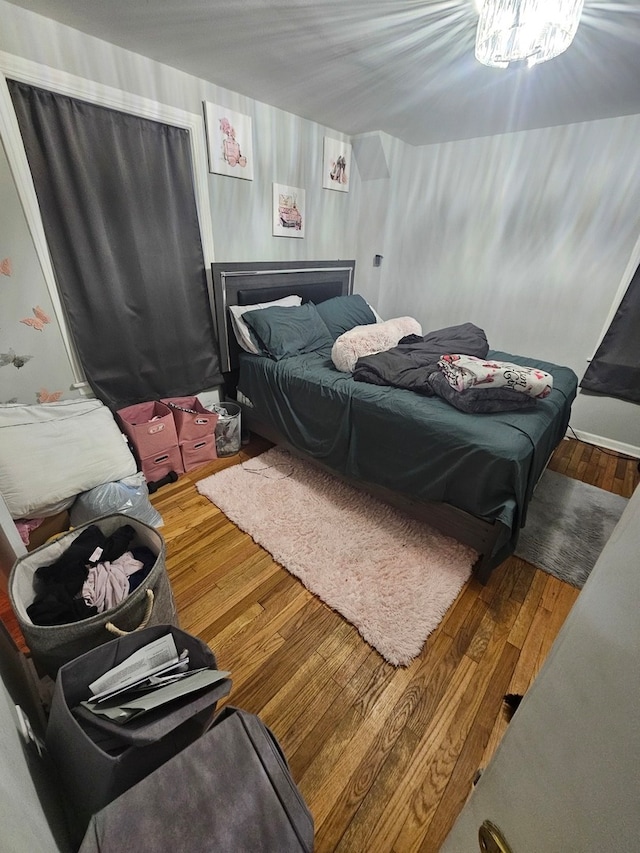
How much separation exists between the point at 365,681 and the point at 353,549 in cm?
61

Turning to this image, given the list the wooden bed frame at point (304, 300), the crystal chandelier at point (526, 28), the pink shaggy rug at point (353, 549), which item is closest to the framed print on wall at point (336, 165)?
the wooden bed frame at point (304, 300)

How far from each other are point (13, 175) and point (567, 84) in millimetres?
2933

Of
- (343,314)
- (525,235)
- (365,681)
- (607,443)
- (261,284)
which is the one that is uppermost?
(525,235)

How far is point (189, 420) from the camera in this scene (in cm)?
230

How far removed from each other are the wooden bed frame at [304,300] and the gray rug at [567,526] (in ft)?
1.27

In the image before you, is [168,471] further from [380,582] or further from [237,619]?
[380,582]

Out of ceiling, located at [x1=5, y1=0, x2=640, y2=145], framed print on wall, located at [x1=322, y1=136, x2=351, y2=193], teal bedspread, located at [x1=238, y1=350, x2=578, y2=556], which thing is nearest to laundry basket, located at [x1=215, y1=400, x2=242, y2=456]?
teal bedspread, located at [x1=238, y1=350, x2=578, y2=556]

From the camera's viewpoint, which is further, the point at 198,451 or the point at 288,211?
the point at 288,211

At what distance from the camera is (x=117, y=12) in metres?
1.46

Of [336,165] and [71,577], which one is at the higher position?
[336,165]

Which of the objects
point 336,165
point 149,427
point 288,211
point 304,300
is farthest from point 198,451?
point 336,165

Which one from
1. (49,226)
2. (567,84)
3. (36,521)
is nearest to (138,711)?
(36,521)

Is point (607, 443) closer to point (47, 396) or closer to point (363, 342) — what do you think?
point (363, 342)

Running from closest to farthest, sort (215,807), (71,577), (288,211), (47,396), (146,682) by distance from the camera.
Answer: (215,807) < (146,682) < (71,577) < (47,396) < (288,211)
